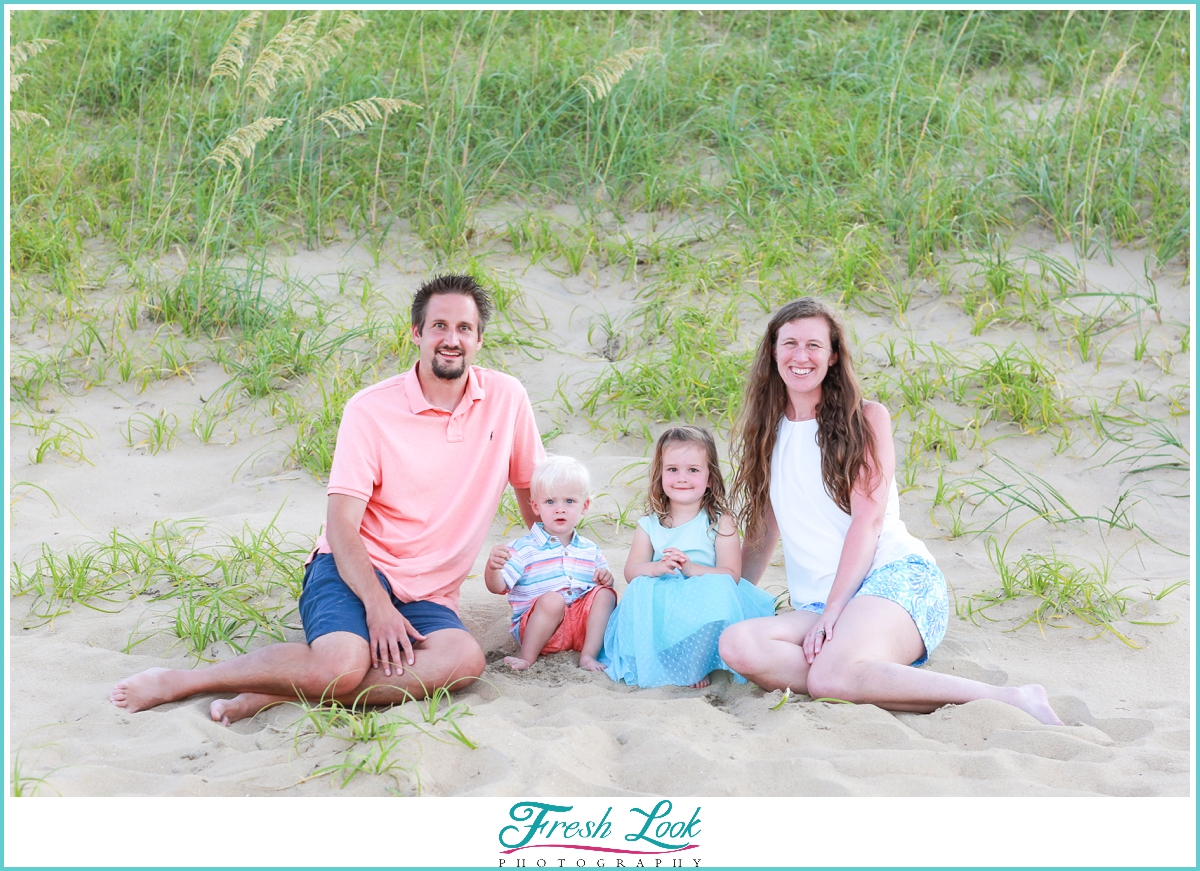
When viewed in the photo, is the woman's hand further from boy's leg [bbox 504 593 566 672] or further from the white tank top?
boy's leg [bbox 504 593 566 672]

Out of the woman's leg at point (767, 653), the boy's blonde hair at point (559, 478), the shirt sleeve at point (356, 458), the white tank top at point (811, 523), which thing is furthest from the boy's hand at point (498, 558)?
the white tank top at point (811, 523)

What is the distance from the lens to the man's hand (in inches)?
136

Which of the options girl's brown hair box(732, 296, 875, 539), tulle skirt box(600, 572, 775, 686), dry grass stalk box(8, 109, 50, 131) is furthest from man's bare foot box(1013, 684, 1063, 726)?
dry grass stalk box(8, 109, 50, 131)

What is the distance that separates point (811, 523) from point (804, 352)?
0.61m

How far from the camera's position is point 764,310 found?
6.24 meters

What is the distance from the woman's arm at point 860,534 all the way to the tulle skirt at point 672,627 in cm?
32

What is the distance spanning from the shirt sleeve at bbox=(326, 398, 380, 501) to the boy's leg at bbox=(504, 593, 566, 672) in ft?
2.41

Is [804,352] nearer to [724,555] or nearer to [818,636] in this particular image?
[724,555]

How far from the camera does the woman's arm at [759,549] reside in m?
3.93

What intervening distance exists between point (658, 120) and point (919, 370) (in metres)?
3.04

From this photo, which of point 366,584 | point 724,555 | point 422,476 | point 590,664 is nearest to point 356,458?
point 422,476

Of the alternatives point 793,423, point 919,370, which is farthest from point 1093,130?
point 793,423

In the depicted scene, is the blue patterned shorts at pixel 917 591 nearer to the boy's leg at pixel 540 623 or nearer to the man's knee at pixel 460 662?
the boy's leg at pixel 540 623

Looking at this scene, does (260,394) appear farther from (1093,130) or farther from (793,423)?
(1093,130)
